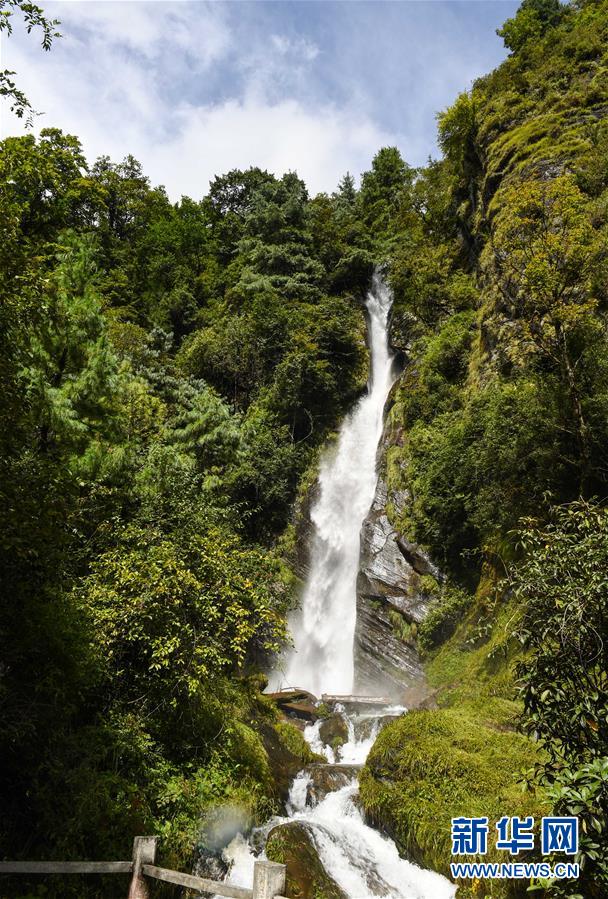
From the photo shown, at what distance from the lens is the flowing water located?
22.7ft

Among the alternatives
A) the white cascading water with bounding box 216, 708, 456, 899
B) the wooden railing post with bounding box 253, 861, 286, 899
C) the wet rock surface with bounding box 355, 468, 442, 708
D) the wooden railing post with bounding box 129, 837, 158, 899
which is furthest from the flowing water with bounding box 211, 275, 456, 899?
the wooden railing post with bounding box 253, 861, 286, 899

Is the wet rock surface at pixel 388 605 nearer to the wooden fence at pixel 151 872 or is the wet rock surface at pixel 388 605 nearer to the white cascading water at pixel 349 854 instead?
the white cascading water at pixel 349 854

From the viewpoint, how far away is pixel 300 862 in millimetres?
7023

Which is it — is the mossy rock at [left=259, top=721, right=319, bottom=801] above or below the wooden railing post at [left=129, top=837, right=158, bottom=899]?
below

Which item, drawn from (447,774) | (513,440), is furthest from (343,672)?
(447,774)

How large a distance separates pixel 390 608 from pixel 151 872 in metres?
12.7

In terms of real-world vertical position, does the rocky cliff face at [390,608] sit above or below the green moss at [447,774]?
above

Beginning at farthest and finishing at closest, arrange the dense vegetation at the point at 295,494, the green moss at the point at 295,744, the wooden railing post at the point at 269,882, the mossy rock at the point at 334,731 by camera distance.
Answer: the mossy rock at the point at 334,731 → the green moss at the point at 295,744 → the dense vegetation at the point at 295,494 → the wooden railing post at the point at 269,882

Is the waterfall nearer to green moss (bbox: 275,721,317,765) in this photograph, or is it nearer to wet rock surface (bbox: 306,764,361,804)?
green moss (bbox: 275,721,317,765)

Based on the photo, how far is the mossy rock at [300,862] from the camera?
21.6ft

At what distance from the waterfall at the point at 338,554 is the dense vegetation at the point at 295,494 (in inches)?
47.5

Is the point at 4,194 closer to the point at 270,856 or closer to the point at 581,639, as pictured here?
the point at 581,639

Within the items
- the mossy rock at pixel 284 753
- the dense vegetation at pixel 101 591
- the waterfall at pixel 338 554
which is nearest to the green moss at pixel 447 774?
the mossy rock at pixel 284 753

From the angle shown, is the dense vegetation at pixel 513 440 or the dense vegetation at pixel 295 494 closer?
the dense vegetation at pixel 513 440
